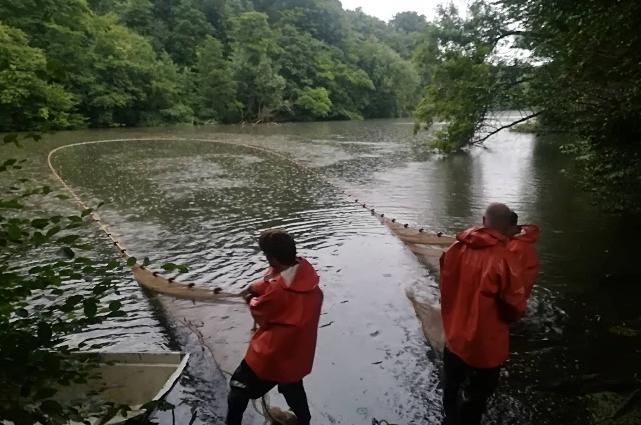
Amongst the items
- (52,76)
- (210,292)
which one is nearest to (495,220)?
(52,76)

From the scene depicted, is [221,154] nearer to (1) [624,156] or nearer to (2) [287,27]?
(1) [624,156]

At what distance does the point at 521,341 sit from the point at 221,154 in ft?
77.4

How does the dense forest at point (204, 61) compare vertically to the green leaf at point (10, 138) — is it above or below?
above

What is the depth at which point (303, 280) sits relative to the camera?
3494mm

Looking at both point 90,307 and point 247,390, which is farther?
point 247,390

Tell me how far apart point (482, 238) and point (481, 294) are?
0.38 metres

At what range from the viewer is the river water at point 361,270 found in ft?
17.0

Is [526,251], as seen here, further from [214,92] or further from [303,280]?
[214,92]

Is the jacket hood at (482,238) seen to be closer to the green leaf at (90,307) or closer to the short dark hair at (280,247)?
the short dark hair at (280,247)

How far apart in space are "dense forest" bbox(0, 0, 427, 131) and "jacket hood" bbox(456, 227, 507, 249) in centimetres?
2626

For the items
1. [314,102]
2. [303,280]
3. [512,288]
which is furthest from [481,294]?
[314,102]

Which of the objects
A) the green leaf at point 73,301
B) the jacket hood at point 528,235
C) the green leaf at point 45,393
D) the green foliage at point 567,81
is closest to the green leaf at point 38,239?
the green leaf at point 73,301

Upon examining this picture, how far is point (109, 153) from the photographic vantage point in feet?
87.0

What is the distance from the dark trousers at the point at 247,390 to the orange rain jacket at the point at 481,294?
3.97ft
